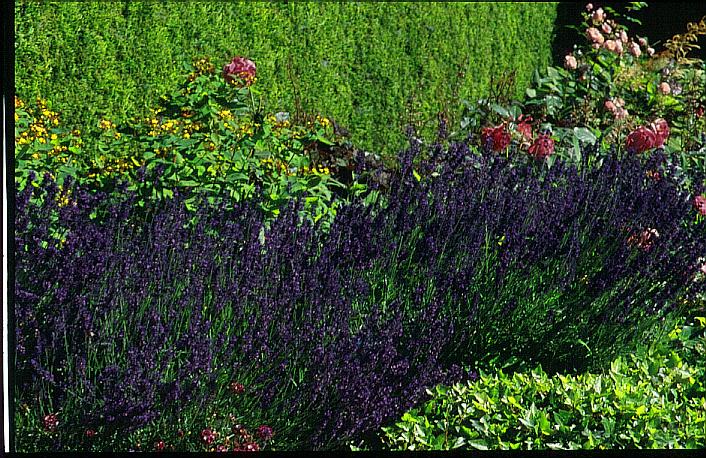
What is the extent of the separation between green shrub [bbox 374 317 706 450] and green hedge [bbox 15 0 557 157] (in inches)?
105

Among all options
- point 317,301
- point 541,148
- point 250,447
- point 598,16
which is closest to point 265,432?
point 250,447

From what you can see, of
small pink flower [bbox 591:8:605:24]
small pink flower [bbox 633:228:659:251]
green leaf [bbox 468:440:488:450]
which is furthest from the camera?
small pink flower [bbox 591:8:605:24]

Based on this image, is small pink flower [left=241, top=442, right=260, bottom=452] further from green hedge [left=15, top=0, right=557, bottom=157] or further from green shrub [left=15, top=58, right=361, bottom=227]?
green hedge [left=15, top=0, right=557, bottom=157]

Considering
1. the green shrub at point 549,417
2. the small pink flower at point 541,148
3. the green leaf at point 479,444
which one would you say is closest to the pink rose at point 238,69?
the small pink flower at point 541,148

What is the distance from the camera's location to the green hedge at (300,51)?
4.54 m

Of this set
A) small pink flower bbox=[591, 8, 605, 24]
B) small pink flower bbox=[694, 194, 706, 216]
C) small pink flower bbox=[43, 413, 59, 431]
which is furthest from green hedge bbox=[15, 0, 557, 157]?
small pink flower bbox=[694, 194, 706, 216]

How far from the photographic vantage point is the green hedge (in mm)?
4543

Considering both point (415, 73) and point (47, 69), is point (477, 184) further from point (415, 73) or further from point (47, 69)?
point (415, 73)

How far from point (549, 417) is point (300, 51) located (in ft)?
12.1

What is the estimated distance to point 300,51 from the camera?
5992 millimetres

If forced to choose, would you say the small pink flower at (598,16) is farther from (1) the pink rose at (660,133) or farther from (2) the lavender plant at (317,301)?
(2) the lavender plant at (317,301)

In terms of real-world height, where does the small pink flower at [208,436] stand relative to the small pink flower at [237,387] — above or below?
below

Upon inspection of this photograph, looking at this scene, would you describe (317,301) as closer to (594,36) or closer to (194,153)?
(194,153)

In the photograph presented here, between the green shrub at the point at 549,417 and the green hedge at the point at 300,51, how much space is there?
2672mm
